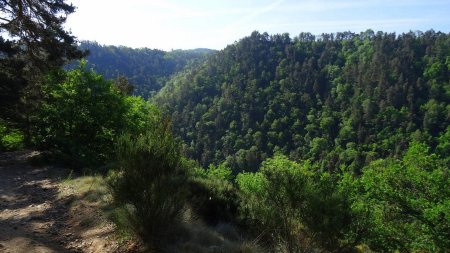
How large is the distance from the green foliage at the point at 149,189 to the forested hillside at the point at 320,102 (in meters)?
95.2

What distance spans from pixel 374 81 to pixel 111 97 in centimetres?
12778

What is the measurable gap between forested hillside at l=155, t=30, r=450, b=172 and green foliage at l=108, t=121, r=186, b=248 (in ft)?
312

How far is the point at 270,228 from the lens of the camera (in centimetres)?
727

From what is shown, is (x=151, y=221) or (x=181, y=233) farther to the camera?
(x=181, y=233)

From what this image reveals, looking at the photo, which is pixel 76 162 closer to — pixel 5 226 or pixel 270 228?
pixel 5 226

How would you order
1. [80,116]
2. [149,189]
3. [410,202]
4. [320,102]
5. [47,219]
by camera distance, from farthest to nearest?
[320,102] < [410,202] < [80,116] < [47,219] < [149,189]

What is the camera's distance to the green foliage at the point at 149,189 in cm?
528

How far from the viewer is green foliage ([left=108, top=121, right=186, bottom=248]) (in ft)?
17.3

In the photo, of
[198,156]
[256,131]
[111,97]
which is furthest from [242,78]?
[111,97]

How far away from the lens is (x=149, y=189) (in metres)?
5.27

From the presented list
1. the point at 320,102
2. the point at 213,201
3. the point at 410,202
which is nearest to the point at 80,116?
the point at 213,201

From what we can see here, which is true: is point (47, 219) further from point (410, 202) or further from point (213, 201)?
point (410, 202)

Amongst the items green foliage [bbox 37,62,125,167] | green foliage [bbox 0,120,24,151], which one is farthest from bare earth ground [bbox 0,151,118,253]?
green foliage [bbox 0,120,24,151]

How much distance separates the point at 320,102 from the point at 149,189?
136485 mm
